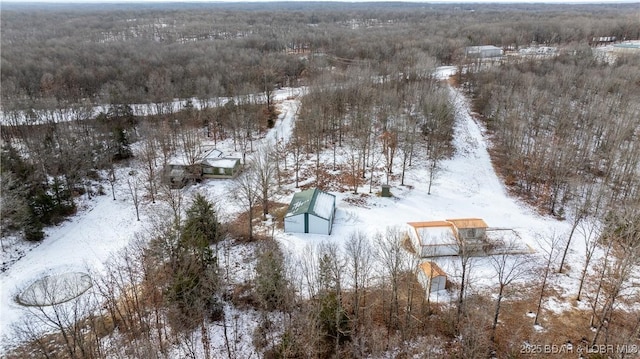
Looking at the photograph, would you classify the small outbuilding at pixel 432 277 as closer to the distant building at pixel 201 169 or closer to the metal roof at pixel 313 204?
the metal roof at pixel 313 204

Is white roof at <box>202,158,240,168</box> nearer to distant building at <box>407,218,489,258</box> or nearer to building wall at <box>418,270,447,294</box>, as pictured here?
distant building at <box>407,218,489,258</box>

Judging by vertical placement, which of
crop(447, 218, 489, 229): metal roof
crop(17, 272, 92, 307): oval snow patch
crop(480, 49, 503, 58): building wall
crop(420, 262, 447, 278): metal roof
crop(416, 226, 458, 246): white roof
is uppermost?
crop(480, 49, 503, 58): building wall

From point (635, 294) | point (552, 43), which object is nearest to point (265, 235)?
point (635, 294)

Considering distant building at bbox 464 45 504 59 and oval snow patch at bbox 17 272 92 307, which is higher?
distant building at bbox 464 45 504 59

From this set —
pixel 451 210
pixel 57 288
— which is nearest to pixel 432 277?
pixel 451 210

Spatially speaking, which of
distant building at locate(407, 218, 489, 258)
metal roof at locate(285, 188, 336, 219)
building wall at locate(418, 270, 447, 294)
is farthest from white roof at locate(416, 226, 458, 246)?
metal roof at locate(285, 188, 336, 219)

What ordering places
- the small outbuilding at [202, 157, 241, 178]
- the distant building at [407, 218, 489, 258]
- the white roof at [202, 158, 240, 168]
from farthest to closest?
the white roof at [202, 158, 240, 168], the small outbuilding at [202, 157, 241, 178], the distant building at [407, 218, 489, 258]
